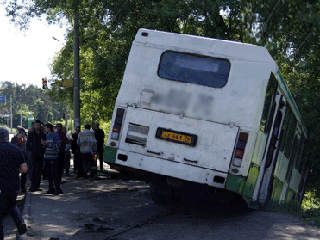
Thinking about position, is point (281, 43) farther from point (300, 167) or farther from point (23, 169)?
point (23, 169)

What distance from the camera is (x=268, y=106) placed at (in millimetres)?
9836

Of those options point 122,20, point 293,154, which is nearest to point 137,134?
point 293,154

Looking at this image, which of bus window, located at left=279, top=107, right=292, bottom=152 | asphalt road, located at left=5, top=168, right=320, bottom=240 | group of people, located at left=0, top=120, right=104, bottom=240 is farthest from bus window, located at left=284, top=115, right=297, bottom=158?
group of people, located at left=0, top=120, right=104, bottom=240

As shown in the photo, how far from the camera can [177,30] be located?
755 inches

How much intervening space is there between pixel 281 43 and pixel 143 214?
9.33 metres

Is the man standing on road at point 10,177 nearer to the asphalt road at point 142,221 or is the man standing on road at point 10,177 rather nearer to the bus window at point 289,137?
the asphalt road at point 142,221

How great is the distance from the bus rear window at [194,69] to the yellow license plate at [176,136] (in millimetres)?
938

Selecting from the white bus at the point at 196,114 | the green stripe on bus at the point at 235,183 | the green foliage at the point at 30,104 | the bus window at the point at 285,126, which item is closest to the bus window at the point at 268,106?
the white bus at the point at 196,114

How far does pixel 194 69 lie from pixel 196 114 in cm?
82

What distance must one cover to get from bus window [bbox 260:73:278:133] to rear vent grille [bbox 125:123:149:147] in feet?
6.72

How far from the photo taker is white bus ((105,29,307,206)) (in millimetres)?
9211

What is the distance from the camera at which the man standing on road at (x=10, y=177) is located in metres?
7.47

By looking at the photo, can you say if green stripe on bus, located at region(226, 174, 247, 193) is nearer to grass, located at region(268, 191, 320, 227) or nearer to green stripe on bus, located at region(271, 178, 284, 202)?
grass, located at region(268, 191, 320, 227)

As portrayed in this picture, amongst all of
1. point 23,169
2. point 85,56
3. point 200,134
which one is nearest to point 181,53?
point 200,134
